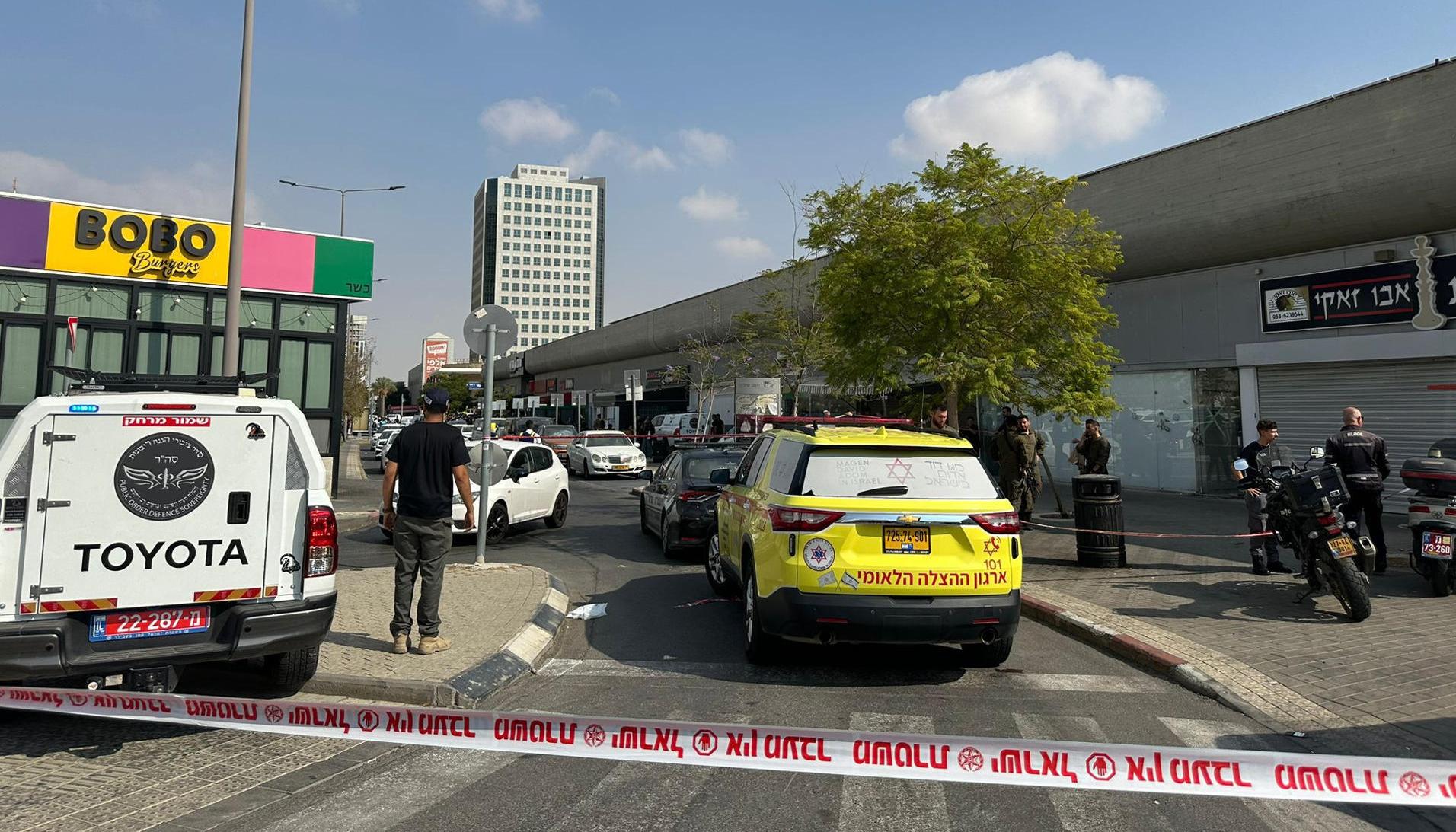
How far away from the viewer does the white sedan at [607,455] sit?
2658cm

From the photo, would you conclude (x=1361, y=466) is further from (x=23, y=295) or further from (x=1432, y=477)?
(x=23, y=295)

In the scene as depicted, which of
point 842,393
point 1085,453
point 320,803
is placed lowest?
point 320,803

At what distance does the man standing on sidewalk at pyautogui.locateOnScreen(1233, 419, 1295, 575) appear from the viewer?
30.7 feet

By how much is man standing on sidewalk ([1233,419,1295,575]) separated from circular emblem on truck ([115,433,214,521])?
385 inches

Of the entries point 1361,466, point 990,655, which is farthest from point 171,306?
point 1361,466

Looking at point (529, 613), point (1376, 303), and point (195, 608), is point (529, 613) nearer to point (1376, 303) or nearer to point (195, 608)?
point (195, 608)

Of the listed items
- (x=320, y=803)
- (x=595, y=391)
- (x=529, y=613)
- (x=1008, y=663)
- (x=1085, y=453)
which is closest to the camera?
(x=320, y=803)

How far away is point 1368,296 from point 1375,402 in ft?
6.42

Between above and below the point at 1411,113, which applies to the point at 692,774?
below

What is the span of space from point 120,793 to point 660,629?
4.12 meters

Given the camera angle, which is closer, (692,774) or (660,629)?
(692,774)

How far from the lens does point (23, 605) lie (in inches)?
163

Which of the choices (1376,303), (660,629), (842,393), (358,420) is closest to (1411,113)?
(1376,303)

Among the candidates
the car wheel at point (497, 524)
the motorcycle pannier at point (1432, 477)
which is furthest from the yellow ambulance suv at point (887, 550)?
the car wheel at point (497, 524)
